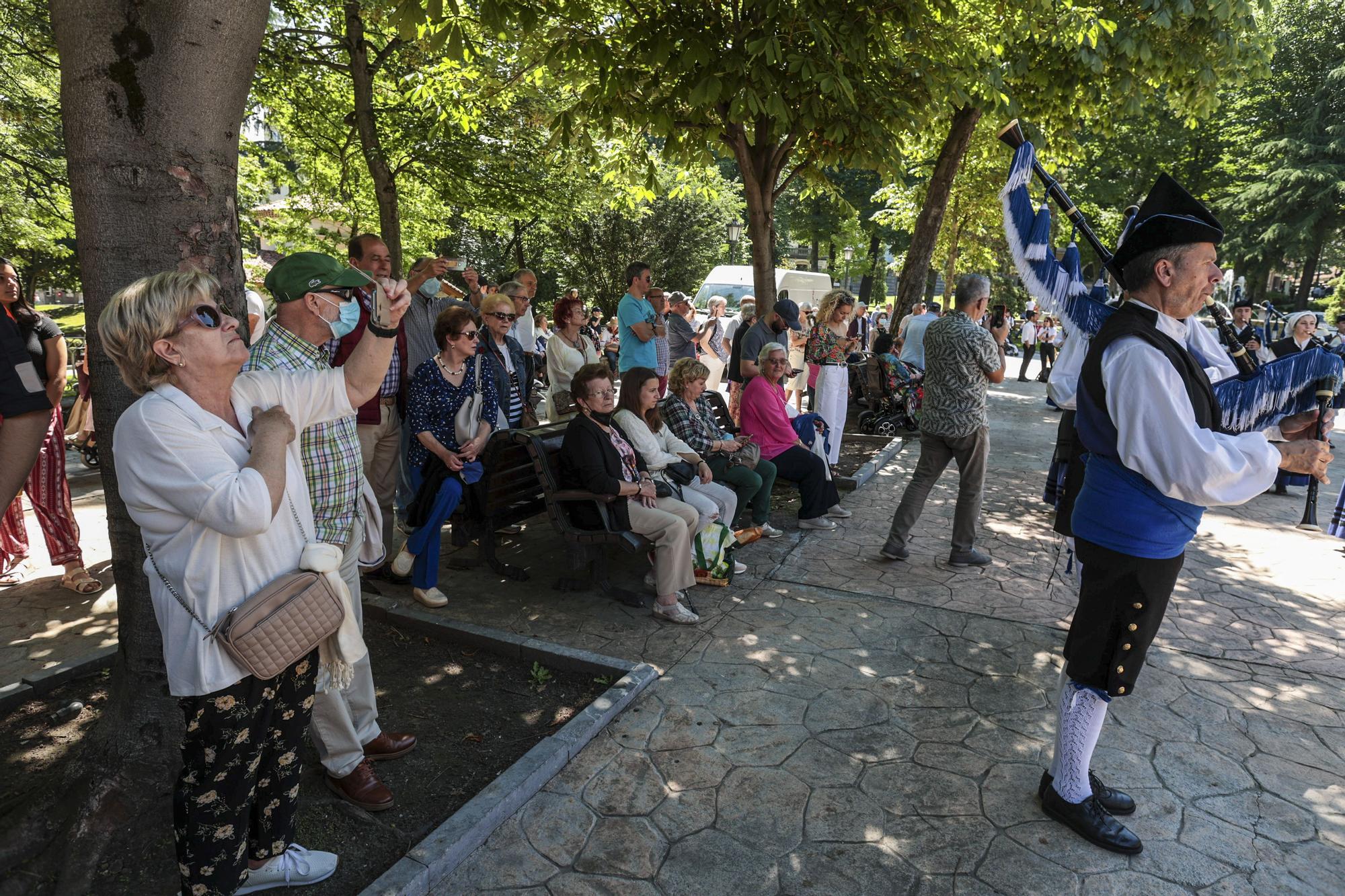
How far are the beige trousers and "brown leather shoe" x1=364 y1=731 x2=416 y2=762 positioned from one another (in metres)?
1.84

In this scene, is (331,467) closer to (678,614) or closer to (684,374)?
(678,614)

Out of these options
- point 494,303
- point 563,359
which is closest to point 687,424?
point 563,359

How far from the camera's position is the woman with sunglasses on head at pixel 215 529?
80.6 inches

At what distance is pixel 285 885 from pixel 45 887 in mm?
758

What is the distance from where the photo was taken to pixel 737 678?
418 cm

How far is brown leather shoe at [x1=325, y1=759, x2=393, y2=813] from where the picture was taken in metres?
3.05

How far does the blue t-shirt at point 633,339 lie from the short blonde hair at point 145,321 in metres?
5.58

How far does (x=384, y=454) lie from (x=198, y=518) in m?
3.26

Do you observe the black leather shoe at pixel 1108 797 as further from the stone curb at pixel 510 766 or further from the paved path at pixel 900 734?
the stone curb at pixel 510 766

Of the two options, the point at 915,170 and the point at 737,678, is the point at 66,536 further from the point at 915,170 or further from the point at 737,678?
the point at 915,170

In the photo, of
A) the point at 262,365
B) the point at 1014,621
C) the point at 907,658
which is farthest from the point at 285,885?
the point at 1014,621

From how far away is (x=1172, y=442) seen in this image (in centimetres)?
259

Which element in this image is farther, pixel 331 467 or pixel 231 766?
pixel 331 467

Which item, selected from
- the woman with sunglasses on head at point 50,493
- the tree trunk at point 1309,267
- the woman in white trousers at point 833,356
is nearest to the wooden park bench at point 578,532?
the woman with sunglasses on head at point 50,493
